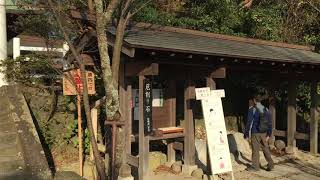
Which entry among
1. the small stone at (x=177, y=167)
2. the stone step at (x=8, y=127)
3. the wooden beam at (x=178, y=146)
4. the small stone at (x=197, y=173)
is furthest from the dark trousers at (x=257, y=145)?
the stone step at (x=8, y=127)

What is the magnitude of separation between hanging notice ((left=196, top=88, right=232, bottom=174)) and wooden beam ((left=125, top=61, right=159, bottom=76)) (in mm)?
970

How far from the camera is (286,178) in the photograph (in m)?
9.98

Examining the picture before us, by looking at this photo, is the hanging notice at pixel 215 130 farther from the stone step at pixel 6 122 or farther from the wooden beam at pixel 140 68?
the stone step at pixel 6 122

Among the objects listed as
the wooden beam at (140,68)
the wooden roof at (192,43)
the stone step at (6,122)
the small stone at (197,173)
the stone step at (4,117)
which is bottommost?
the small stone at (197,173)

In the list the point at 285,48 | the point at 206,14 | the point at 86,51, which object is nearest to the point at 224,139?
the point at 86,51

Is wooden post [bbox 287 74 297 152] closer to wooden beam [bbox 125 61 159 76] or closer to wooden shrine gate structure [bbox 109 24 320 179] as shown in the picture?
wooden shrine gate structure [bbox 109 24 320 179]

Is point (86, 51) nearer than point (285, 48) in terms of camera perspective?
Yes

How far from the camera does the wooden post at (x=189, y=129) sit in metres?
9.93

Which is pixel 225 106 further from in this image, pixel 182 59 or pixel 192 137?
pixel 182 59

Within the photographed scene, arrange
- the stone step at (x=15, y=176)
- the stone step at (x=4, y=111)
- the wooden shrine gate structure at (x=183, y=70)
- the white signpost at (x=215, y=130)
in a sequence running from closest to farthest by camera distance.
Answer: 1. the stone step at (x=15, y=176)
2. the wooden shrine gate structure at (x=183, y=70)
3. the white signpost at (x=215, y=130)
4. the stone step at (x=4, y=111)

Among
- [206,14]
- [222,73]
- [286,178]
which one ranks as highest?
[206,14]

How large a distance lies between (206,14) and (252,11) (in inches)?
77.2

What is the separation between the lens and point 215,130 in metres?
8.41

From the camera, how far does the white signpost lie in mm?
8299
